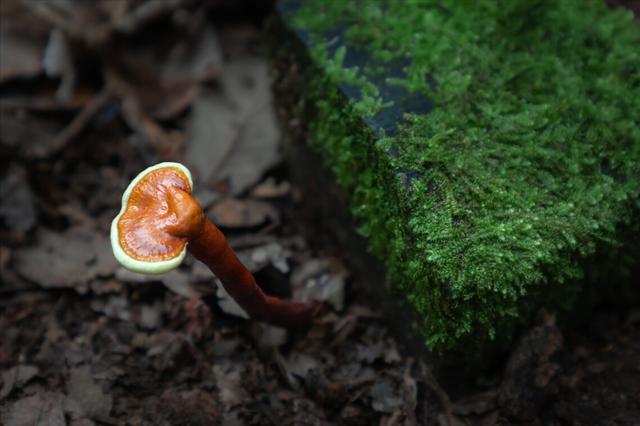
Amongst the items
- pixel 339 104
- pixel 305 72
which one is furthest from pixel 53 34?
pixel 339 104

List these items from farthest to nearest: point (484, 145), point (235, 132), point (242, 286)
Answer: point (235, 132) < point (484, 145) < point (242, 286)

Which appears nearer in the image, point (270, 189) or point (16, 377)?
point (16, 377)

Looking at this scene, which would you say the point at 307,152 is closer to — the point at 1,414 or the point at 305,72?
the point at 305,72

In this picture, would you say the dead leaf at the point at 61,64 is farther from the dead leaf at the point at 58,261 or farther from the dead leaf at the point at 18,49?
the dead leaf at the point at 58,261

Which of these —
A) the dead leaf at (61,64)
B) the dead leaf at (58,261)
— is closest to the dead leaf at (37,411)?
the dead leaf at (58,261)

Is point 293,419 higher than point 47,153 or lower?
higher

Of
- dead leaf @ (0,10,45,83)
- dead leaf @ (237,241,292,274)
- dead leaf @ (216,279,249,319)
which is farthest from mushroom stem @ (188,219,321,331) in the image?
dead leaf @ (0,10,45,83)

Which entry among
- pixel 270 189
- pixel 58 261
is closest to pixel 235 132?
pixel 270 189

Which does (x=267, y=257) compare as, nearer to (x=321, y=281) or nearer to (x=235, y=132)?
(x=321, y=281)
